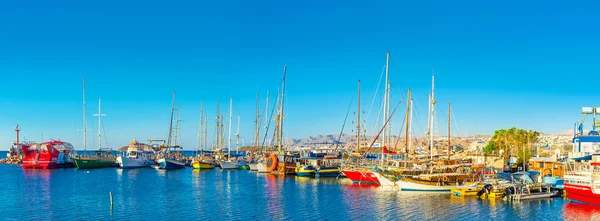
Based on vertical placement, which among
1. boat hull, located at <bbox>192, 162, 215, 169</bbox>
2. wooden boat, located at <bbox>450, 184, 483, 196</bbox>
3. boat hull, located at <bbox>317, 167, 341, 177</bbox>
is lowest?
boat hull, located at <bbox>192, 162, 215, 169</bbox>

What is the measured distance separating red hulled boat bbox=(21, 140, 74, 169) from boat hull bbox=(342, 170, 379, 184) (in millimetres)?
67709

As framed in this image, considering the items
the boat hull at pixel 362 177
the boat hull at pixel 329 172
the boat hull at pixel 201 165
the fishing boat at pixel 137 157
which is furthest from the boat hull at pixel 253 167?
the boat hull at pixel 362 177

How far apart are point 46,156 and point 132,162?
55.3ft

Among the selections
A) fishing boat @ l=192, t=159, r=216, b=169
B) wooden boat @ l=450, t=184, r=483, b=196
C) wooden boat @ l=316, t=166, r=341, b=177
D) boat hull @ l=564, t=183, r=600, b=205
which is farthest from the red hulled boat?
boat hull @ l=564, t=183, r=600, b=205

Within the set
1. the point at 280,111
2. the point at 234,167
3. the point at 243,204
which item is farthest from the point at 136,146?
the point at 243,204

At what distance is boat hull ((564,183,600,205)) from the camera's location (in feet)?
136

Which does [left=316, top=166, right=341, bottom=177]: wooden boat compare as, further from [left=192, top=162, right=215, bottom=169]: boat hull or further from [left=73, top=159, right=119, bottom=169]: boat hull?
[left=73, top=159, right=119, bottom=169]: boat hull

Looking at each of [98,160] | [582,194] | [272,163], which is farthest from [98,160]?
[582,194]

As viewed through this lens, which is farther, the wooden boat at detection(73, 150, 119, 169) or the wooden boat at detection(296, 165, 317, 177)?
the wooden boat at detection(73, 150, 119, 169)

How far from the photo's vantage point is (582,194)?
42312mm

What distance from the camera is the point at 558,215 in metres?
38.3

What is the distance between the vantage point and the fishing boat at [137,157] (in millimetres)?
105500

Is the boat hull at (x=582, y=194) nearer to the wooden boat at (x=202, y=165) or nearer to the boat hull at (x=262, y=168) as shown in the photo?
the boat hull at (x=262, y=168)

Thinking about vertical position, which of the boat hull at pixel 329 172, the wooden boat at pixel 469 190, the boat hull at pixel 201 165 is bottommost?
the boat hull at pixel 201 165
